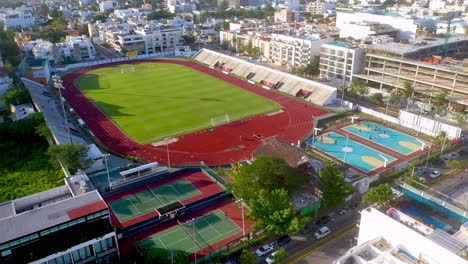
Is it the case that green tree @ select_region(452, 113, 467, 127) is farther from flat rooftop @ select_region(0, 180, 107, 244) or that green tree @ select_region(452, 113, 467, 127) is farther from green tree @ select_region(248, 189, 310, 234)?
flat rooftop @ select_region(0, 180, 107, 244)

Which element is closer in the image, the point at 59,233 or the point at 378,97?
the point at 59,233

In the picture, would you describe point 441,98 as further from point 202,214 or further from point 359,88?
point 202,214

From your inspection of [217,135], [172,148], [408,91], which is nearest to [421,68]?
[408,91]

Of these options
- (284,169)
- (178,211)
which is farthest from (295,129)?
(178,211)

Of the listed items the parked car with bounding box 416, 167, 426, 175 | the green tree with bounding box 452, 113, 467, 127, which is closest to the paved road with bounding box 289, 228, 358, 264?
the parked car with bounding box 416, 167, 426, 175

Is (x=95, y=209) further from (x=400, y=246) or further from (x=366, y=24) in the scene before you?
(x=366, y=24)

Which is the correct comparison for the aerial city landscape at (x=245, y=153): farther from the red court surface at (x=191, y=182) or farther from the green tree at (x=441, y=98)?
the green tree at (x=441, y=98)
